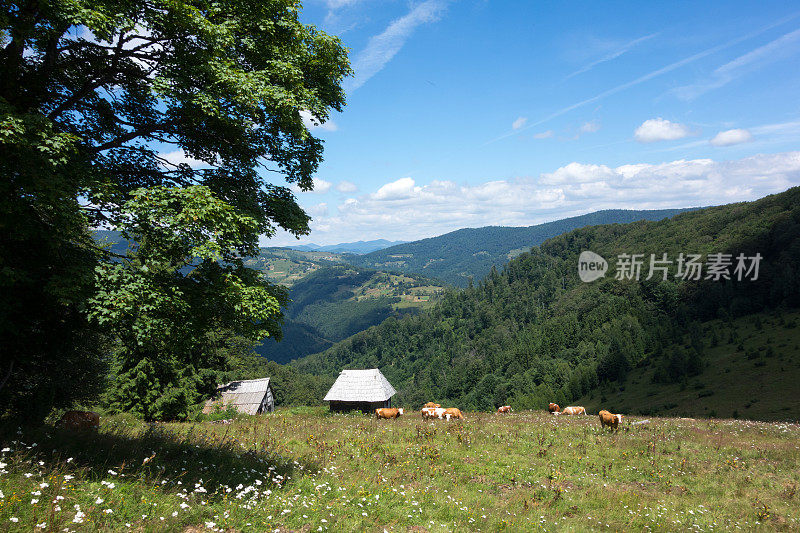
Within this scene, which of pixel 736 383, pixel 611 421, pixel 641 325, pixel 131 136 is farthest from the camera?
pixel 641 325

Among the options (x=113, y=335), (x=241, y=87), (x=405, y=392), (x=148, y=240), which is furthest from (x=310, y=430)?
(x=405, y=392)

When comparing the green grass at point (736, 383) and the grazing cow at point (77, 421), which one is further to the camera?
the green grass at point (736, 383)

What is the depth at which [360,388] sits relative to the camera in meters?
41.8

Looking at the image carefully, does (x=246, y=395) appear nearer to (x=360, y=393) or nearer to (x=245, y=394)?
(x=245, y=394)

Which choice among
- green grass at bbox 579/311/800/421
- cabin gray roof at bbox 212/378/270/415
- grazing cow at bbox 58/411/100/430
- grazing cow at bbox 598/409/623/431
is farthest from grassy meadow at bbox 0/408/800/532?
green grass at bbox 579/311/800/421

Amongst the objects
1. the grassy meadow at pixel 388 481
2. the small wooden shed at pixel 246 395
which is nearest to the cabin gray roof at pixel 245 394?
the small wooden shed at pixel 246 395

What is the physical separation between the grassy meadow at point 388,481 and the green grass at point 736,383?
2079 inches

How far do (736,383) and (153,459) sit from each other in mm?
103296

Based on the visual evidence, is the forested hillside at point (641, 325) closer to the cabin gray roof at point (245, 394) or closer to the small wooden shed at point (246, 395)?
the small wooden shed at point (246, 395)

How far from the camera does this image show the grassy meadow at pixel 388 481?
21.4 feet

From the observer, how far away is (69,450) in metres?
8.01

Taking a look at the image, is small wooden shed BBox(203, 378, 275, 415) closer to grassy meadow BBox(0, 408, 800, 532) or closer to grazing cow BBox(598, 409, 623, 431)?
grassy meadow BBox(0, 408, 800, 532)

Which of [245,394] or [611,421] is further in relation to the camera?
[245,394]

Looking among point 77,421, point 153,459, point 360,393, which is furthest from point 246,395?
point 153,459
